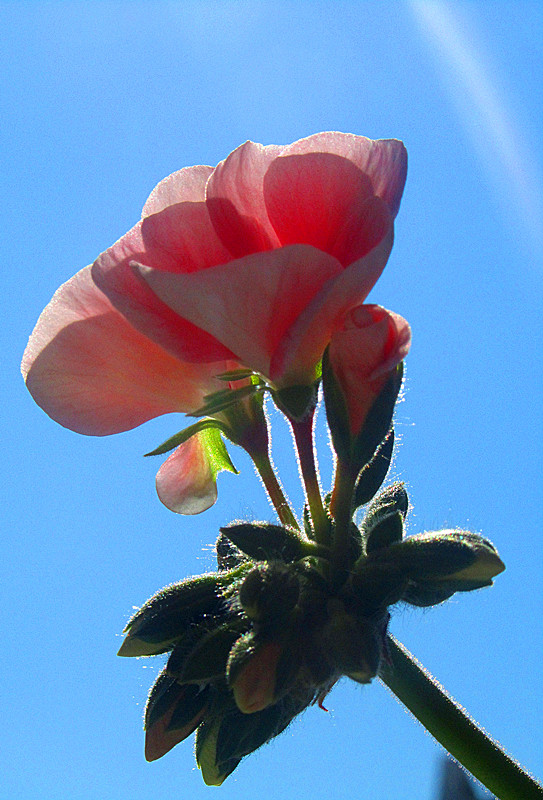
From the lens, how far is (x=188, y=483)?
1.93 meters

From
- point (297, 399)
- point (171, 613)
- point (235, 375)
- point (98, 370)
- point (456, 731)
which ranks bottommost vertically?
point (456, 731)

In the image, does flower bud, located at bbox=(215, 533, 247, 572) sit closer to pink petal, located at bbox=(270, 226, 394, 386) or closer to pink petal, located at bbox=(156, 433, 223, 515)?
pink petal, located at bbox=(156, 433, 223, 515)

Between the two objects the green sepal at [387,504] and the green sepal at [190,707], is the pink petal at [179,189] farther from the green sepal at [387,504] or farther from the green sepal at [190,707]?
the green sepal at [190,707]

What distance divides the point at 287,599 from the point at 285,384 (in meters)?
0.44

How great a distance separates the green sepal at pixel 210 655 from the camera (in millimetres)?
1349

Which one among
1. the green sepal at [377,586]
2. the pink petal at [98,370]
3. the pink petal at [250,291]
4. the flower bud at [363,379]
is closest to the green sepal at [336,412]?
the flower bud at [363,379]

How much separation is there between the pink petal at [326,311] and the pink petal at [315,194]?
0.45 ft

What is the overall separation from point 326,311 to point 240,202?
0.32 meters

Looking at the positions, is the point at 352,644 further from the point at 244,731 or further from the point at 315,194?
the point at 315,194

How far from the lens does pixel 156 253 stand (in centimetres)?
141

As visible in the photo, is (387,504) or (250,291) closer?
(250,291)

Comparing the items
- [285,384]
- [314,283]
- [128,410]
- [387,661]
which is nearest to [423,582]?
[387,661]

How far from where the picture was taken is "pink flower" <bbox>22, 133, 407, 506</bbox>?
1.26 metres

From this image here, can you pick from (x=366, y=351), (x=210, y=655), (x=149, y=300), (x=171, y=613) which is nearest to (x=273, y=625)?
(x=210, y=655)
